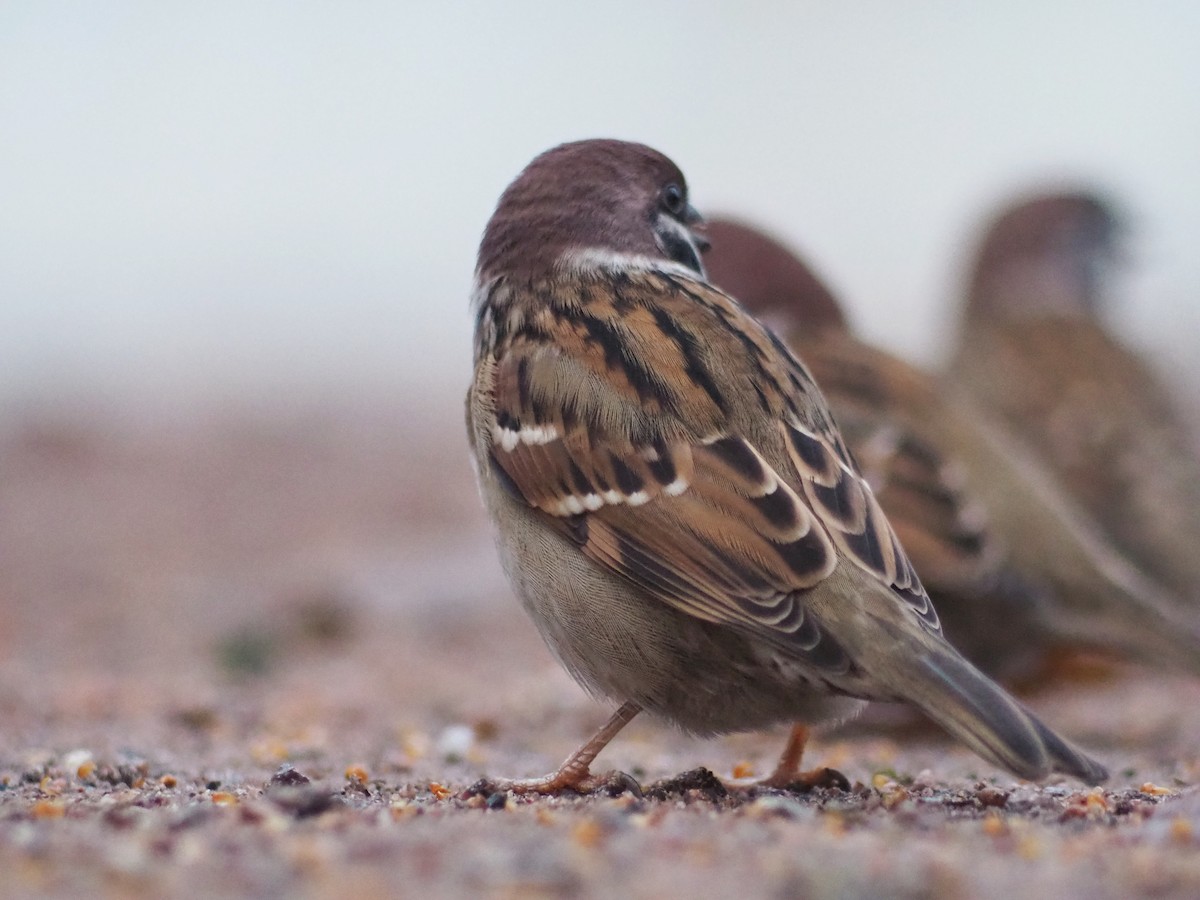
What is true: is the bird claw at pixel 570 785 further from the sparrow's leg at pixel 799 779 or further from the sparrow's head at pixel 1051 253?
the sparrow's head at pixel 1051 253

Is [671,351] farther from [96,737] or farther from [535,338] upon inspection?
[96,737]

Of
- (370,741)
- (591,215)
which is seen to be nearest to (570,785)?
(370,741)

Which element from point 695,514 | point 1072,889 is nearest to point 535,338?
point 695,514

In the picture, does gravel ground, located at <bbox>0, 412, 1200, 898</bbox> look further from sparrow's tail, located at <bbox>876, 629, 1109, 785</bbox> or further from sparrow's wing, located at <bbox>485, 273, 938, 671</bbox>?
sparrow's wing, located at <bbox>485, 273, 938, 671</bbox>

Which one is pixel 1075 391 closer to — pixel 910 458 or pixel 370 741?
pixel 910 458

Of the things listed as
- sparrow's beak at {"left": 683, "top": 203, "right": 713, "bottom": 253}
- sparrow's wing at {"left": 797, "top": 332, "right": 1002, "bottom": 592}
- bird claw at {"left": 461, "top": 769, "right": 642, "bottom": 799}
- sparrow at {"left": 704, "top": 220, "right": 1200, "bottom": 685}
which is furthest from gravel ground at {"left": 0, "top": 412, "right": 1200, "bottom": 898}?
sparrow's beak at {"left": 683, "top": 203, "right": 713, "bottom": 253}

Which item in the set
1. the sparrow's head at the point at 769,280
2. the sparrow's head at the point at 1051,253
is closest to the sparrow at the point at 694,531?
the sparrow's head at the point at 769,280
